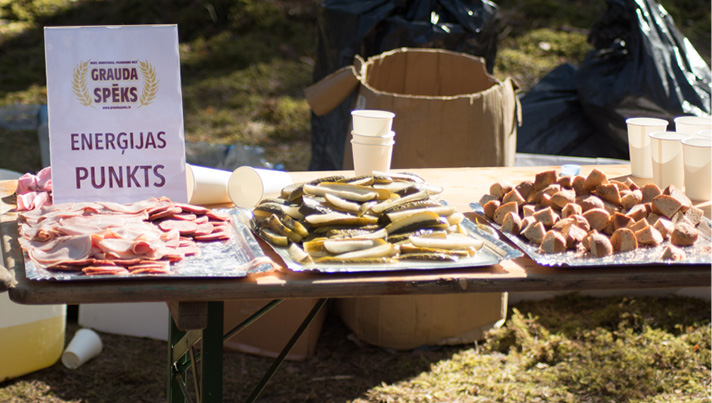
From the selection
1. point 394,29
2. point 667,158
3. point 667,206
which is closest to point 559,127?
point 394,29

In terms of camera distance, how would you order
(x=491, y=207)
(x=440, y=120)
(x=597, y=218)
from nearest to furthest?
(x=597, y=218) → (x=491, y=207) → (x=440, y=120)

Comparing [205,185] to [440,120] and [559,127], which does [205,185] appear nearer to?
[440,120]

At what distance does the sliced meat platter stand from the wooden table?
0.10ft

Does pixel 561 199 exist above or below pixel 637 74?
below

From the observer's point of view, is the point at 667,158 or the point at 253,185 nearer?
the point at 253,185

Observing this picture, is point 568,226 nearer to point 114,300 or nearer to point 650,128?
point 650,128

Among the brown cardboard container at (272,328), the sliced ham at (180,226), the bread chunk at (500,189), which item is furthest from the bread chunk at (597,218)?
the brown cardboard container at (272,328)

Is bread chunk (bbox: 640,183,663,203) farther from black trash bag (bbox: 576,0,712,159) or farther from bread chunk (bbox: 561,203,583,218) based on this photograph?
black trash bag (bbox: 576,0,712,159)

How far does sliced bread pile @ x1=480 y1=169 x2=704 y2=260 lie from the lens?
142 centimetres

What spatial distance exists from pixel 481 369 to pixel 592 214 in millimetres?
1158

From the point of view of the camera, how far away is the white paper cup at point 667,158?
A: 1.78 meters

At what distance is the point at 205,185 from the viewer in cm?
167

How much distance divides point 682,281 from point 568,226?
0.22 m

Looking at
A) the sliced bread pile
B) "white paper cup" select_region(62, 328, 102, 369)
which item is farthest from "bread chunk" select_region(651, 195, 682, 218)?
"white paper cup" select_region(62, 328, 102, 369)
